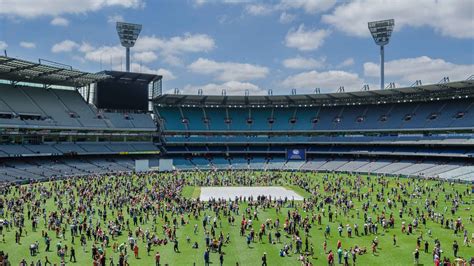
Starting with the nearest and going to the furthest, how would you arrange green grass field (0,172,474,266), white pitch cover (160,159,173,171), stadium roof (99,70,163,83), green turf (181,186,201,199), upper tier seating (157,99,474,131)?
green grass field (0,172,474,266)
green turf (181,186,201,199)
upper tier seating (157,99,474,131)
white pitch cover (160,159,173,171)
stadium roof (99,70,163,83)

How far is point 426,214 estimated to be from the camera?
109ft

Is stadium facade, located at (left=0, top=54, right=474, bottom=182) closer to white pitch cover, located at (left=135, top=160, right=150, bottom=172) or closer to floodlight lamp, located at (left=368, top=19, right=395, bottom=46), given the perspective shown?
white pitch cover, located at (left=135, top=160, right=150, bottom=172)

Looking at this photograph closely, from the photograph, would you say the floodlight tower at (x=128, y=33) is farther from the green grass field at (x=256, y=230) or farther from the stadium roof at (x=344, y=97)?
the green grass field at (x=256, y=230)

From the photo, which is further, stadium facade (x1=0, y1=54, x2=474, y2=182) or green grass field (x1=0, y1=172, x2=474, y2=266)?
stadium facade (x1=0, y1=54, x2=474, y2=182)

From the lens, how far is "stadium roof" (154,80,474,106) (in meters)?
61.0

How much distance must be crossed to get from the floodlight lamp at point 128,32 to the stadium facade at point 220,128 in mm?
9856

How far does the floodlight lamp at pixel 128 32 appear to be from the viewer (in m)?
78.9

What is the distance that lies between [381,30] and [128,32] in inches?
1852

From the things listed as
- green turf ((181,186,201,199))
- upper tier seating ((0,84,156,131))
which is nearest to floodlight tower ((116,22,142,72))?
upper tier seating ((0,84,156,131))

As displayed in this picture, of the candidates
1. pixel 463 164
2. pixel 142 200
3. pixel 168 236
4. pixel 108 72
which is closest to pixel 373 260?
pixel 168 236

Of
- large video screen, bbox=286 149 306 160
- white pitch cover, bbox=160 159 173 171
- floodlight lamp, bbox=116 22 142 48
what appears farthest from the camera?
floodlight lamp, bbox=116 22 142 48

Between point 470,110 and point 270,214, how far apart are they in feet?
142

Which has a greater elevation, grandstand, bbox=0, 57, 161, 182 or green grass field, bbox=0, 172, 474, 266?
grandstand, bbox=0, 57, 161, 182

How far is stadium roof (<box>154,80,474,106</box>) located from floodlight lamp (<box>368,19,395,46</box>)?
11.6 metres
